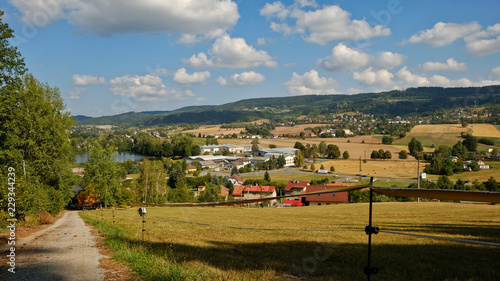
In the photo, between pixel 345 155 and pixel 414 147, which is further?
Result: pixel 345 155

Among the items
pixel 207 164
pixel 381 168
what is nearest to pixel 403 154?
pixel 381 168

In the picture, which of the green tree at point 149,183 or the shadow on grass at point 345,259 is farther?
the green tree at point 149,183

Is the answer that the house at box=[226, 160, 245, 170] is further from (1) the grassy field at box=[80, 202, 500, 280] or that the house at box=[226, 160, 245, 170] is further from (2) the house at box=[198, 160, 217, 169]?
(1) the grassy field at box=[80, 202, 500, 280]

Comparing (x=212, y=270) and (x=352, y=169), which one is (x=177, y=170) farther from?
(x=212, y=270)

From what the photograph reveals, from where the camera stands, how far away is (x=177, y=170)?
7900 cm

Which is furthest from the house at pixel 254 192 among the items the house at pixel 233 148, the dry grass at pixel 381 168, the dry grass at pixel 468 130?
the house at pixel 233 148

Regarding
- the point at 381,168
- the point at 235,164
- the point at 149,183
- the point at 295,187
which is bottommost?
the point at 235,164

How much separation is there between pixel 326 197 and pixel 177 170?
43.9m

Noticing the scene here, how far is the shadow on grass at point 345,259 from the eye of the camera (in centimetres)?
541

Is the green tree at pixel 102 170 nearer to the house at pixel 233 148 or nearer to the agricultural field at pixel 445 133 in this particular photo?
the agricultural field at pixel 445 133

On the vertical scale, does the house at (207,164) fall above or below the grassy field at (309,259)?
below

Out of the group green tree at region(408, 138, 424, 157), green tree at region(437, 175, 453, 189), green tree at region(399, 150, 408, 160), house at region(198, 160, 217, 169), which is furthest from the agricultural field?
house at region(198, 160, 217, 169)

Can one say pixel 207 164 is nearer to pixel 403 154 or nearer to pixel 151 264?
pixel 403 154

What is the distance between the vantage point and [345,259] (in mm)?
6734
